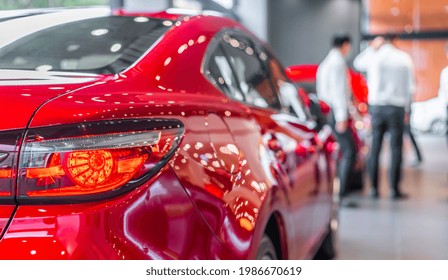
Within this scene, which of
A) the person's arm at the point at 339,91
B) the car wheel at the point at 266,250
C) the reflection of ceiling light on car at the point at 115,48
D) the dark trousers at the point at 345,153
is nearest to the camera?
the reflection of ceiling light on car at the point at 115,48

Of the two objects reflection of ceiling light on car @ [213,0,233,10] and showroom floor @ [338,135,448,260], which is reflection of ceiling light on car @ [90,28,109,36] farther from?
reflection of ceiling light on car @ [213,0,233,10]

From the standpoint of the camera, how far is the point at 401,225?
4.98 meters

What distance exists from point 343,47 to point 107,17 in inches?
163

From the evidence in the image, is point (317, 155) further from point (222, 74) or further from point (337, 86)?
point (337, 86)

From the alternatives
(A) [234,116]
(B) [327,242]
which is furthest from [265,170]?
(B) [327,242]

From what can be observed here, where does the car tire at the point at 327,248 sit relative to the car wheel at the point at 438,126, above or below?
above

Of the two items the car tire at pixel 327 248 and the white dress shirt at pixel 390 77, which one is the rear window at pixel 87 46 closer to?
the car tire at pixel 327 248

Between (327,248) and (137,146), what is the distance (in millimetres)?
2465

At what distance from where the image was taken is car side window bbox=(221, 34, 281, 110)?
2469mm

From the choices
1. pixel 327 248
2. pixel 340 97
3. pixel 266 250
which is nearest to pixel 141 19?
pixel 266 250

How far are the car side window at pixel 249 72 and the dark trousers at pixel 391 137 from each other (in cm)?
348

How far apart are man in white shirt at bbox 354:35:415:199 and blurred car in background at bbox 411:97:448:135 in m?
9.06

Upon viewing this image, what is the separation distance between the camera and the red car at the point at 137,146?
149cm

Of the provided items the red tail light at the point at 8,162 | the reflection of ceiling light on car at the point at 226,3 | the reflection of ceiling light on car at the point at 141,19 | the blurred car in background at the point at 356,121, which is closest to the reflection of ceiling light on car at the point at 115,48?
the reflection of ceiling light on car at the point at 141,19
